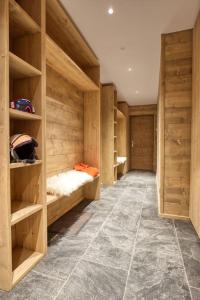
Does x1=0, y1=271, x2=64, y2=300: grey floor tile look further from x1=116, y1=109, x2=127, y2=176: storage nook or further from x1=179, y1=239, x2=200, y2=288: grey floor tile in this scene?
x1=116, y1=109, x2=127, y2=176: storage nook

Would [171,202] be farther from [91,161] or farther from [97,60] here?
[97,60]

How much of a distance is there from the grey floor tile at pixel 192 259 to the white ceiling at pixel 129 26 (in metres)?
2.52

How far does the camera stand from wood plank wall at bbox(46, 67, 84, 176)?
2422 mm

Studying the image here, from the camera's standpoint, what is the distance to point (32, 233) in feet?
5.69

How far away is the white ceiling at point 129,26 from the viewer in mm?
1953

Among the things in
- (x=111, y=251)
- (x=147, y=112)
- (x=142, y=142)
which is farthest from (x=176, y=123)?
(x=142, y=142)

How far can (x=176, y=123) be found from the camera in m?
2.58

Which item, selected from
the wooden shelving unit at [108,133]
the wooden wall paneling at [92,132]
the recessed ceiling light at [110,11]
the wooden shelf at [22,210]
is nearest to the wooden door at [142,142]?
the wooden shelving unit at [108,133]

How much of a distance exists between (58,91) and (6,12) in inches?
53.7

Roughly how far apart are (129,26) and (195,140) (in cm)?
164

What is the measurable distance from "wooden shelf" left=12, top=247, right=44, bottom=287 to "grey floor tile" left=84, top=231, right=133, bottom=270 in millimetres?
451

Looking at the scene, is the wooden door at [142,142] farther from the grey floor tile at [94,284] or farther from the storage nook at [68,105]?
the grey floor tile at [94,284]

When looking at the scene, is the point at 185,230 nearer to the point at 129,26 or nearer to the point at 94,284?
the point at 94,284

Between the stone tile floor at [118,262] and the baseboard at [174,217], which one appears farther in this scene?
the baseboard at [174,217]
